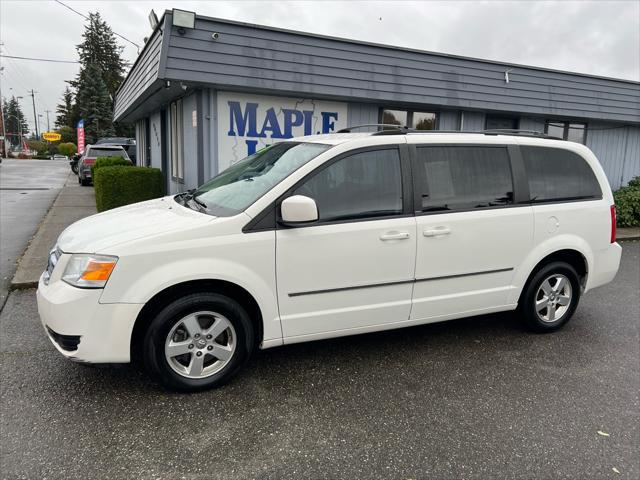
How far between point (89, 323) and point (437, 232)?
2.47m

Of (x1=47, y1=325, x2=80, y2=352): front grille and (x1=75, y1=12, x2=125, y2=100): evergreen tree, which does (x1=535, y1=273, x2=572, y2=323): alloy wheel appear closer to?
(x1=47, y1=325, x2=80, y2=352): front grille

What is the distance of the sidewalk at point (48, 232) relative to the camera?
5605 mm

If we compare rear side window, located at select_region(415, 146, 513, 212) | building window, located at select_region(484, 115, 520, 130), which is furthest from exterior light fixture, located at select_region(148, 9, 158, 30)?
building window, located at select_region(484, 115, 520, 130)

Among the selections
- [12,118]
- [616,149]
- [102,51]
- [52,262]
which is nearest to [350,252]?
[52,262]

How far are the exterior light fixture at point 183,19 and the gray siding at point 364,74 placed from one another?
11 centimetres

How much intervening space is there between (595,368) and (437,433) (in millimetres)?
1786

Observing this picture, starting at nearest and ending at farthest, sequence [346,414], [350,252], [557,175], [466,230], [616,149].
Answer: [346,414]
[350,252]
[466,230]
[557,175]
[616,149]

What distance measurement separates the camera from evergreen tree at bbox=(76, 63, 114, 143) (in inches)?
2196

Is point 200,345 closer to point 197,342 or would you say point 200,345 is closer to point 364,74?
point 197,342

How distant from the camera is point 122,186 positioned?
9477 mm

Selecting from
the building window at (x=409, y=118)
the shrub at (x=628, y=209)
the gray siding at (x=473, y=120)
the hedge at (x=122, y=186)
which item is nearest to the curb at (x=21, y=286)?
the hedge at (x=122, y=186)

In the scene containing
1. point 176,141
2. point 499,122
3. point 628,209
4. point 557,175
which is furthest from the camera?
point 628,209

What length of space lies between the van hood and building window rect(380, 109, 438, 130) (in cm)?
616

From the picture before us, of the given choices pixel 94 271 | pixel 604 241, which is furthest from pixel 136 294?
pixel 604 241
